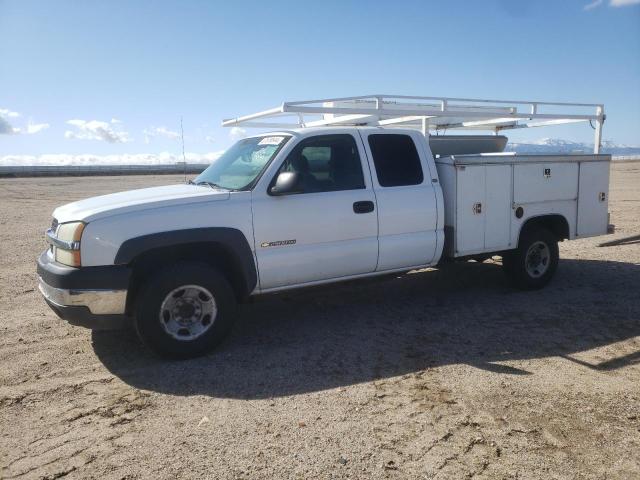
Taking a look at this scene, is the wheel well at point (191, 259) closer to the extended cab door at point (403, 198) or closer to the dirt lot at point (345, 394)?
the dirt lot at point (345, 394)

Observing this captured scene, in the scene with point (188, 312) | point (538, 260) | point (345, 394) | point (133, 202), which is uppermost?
point (133, 202)

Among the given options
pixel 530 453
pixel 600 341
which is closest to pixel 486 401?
pixel 530 453

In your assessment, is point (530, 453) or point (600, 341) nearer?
point (530, 453)

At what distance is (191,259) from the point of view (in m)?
4.64

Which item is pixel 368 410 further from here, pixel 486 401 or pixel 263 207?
pixel 263 207

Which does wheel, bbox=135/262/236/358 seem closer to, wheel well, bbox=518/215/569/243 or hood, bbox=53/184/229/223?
hood, bbox=53/184/229/223

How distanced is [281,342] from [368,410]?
1522 mm

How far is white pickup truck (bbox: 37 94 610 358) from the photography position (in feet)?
13.9

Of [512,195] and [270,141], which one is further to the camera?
Answer: [512,195]

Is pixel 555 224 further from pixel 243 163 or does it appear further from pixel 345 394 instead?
pixel 345 394

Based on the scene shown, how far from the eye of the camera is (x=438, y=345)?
488 centimetres

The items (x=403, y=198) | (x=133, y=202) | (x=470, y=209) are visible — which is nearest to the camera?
(x=133, y=202)

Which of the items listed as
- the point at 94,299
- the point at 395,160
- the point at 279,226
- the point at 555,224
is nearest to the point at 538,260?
the point at 555,224

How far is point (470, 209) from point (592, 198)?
2081mm
